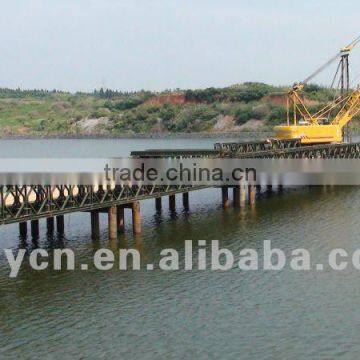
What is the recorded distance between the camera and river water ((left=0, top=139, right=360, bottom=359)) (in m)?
27.1

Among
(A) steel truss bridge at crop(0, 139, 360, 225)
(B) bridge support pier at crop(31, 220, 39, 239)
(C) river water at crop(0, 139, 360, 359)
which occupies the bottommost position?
(C) river water at crop(0, 139, 360, 359)

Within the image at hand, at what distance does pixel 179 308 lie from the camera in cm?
3144

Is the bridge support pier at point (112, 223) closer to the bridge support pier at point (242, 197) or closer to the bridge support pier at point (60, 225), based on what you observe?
the bridge support pier at point (60, 225)

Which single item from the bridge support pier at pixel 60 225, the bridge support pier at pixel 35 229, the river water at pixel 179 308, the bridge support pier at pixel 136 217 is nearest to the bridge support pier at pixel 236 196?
the river water at pixel 179 308

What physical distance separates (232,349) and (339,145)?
5774 centimetres

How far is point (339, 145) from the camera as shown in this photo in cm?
8156

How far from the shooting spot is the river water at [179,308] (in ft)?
88.9

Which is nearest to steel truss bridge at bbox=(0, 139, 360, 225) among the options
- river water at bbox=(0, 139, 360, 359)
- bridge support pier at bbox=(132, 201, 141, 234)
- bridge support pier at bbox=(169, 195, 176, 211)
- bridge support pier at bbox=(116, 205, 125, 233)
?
bridge support pier at bbox=(132, 201, 141, 234)

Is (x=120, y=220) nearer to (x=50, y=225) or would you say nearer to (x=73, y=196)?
(x=50, y=225)

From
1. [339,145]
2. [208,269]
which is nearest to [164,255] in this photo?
[208,269]

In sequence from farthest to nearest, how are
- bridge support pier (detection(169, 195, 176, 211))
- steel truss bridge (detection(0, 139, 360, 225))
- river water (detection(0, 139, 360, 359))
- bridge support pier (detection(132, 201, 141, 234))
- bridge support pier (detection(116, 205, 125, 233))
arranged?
bridge support pier (detection(169, 195, 176, 211)) < bridge support pier (detection(116, 205, 125, 233)) < bridge support pier (detection(132, 201, 141, 234)) < steel truss bridge (detection(0, 139, 360, 225)) < river water (detection(0, 139, 360, 359))

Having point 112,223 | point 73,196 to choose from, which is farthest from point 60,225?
point 73,196

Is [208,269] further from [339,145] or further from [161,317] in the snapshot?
[339,145]

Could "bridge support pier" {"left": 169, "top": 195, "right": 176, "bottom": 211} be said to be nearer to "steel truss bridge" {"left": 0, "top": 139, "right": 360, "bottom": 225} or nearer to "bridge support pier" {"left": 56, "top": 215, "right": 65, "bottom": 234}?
"steel truss bridge" {"left": 0, "top": 139, "right": 360, "bottom": 225}
